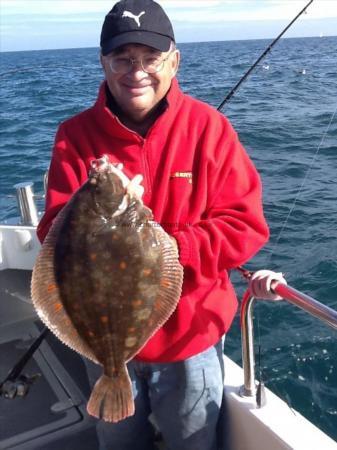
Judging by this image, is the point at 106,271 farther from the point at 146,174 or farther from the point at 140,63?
the point at 140,63

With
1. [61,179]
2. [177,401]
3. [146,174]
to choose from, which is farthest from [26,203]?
[177,401]

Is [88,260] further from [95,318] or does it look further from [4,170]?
[4,170]

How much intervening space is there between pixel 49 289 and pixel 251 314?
959mm

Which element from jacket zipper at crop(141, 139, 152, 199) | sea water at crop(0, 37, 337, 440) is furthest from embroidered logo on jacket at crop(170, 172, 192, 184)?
sea water at crop(0, 37, 337, 440)

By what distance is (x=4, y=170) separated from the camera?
12453mm

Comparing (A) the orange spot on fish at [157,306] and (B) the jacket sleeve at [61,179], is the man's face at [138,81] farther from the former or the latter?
(A) the orange spot on fish at [157,306]

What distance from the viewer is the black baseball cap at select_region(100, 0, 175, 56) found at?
228cm

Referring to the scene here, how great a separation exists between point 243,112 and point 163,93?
14.4 m

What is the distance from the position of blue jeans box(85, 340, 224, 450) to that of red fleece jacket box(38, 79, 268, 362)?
9cm

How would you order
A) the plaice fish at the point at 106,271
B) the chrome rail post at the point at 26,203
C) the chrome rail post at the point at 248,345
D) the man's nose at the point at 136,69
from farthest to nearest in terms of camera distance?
the chrome rail post at the point at 26,203 < the chrome rail post at the point at 248,345 < the man's nose at the point at 136,69 < the plaice fish at the point at 106,271

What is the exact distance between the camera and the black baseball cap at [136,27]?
7.47 feet

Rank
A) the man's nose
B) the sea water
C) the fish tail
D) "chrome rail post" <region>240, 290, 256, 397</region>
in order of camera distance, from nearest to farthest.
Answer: the fish tail
the man's nose
"chrome rail post" <region>240, 290, 256, 397</region>
the sea water

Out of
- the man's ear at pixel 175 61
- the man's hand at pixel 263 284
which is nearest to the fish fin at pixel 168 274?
the man's hand at pixel 263 284

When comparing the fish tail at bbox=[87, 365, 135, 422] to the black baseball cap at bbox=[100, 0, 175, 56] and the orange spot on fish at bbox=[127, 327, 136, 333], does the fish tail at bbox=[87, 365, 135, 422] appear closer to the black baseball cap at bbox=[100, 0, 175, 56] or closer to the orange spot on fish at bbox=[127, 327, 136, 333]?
the orange spot on fish at bbox=[127, 327, 136, 333]
